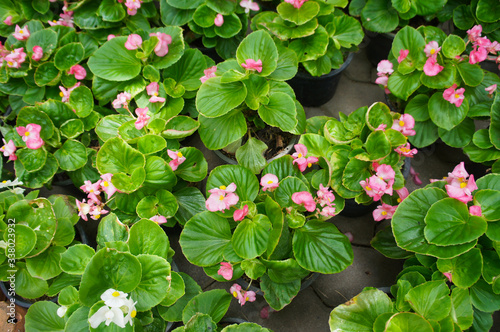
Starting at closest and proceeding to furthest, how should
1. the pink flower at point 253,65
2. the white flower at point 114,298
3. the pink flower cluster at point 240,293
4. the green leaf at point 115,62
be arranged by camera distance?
the white flower at point 114,298
the pink flower cluster at point 240,293
the pink flower at point 253,65
the green leaf at point 115,62

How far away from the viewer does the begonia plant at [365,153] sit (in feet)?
4.20

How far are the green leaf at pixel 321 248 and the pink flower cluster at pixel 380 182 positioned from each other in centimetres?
18

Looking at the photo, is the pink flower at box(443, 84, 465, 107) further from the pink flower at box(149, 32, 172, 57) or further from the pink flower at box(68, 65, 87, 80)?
the pink flower at box(68, 65, 87, 80)

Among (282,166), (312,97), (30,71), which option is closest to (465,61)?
(312,97)

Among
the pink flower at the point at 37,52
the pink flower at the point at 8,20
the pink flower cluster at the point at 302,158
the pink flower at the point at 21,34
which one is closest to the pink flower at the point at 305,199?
the pink flower cluster at the point at 302,158

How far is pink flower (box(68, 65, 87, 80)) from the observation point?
1.67m

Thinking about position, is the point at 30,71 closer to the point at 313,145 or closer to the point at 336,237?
the point at 313,145

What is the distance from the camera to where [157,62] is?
1.63m

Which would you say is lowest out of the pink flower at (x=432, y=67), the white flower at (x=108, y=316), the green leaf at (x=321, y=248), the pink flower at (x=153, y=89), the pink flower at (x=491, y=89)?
the green leaf at (x=321, y=248)

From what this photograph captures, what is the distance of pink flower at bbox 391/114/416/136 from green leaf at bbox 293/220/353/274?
443 millimetres

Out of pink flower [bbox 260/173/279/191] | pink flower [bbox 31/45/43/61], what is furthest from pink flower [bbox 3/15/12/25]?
pink flower [bbox 260/173/279/191]

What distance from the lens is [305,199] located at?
1.19 m

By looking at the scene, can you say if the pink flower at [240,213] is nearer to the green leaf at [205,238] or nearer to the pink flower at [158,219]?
the green leaf at [205,238]

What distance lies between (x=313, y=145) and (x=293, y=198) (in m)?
0.30
